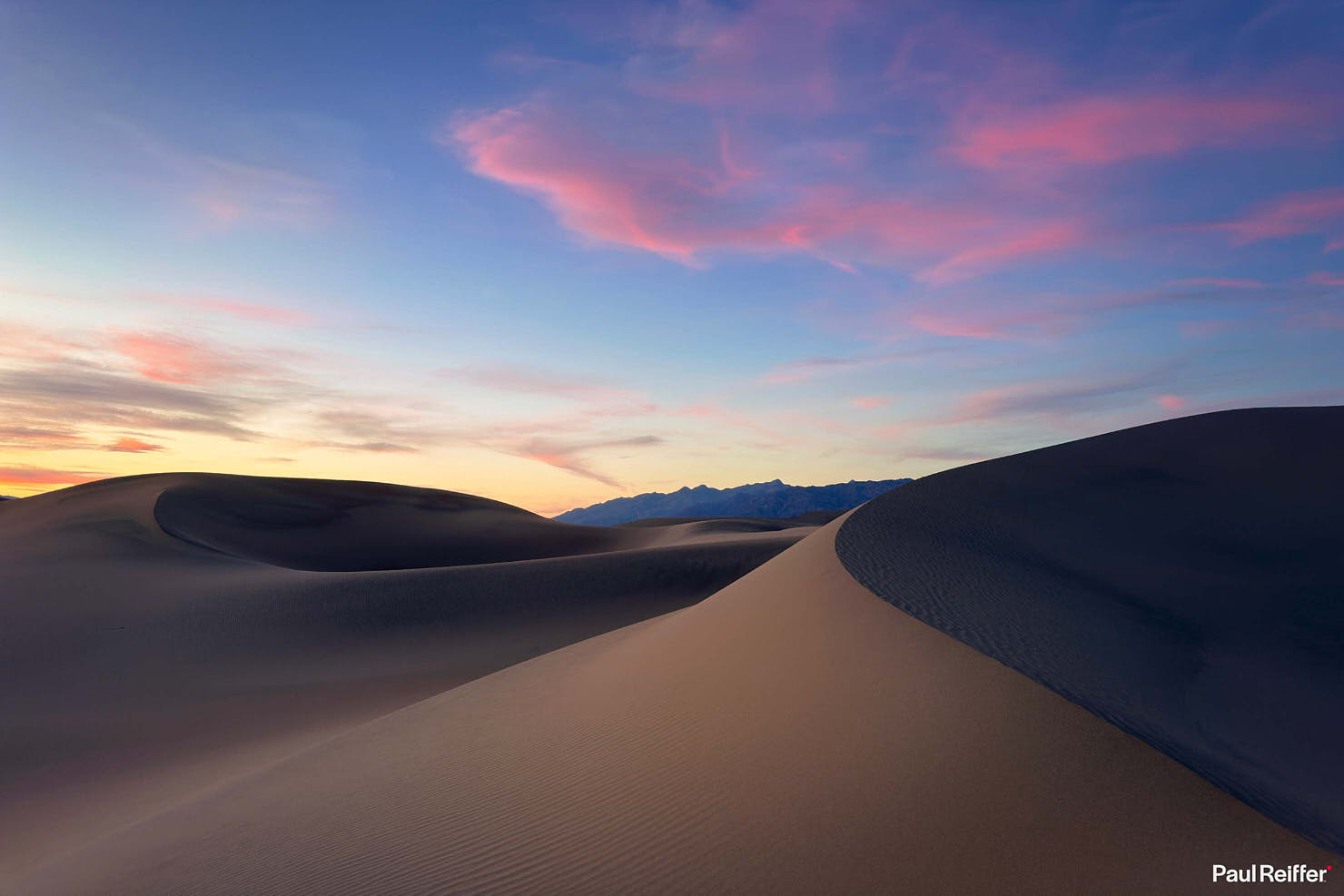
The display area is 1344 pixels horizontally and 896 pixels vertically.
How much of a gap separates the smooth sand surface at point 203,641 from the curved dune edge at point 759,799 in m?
2.84

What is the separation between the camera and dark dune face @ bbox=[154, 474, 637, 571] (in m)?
33.4

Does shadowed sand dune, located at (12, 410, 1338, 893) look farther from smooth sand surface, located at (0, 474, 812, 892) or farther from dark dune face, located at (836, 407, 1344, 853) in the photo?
smooth sand surface, located at (0, 474, 812, 892)

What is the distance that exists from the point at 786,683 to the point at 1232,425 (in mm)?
14247

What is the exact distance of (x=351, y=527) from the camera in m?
40.0

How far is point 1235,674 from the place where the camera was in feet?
22.6

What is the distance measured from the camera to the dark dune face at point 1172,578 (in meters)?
5.16

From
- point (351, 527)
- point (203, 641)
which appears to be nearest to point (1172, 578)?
point (203, 641)

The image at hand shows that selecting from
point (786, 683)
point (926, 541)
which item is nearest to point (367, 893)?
point (786, 683)

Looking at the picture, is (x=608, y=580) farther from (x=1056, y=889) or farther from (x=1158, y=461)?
(x=1056, y=889)

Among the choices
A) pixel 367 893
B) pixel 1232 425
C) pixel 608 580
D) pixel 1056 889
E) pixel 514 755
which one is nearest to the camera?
pixel 1056 889

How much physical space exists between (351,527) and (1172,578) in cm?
3925

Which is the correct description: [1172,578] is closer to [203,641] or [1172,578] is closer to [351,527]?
[203,641]

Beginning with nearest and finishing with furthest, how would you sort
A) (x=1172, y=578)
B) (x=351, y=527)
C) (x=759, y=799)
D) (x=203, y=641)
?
(x=759, y=799)
(x=1172, y=578)
(x=203, y=641)
(x=351, y=527)

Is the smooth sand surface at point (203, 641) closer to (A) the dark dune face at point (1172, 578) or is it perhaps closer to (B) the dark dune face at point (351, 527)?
(B) the dark dune face at point (351, 527)
